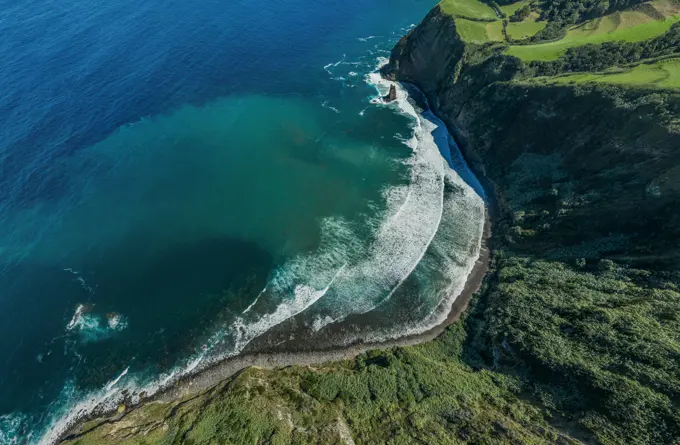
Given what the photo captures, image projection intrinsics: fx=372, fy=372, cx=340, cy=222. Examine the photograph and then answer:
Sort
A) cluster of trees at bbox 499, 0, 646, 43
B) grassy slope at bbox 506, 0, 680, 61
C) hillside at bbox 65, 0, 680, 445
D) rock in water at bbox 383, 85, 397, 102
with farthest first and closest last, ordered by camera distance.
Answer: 1. rock in water at bbox 383, 85, 397, 102
2. cluster of trees at bbox 499, 0, 646, 43
3. grassy slope at bbox 506, 0, 680, 61
4. hillside at bbox 65, 0, 680, 445

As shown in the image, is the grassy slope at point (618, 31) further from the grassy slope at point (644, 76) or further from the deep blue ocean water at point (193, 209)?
the deep blue ocean water at point (193, 209)

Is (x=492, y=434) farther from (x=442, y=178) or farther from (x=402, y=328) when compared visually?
(x=442, y=178)

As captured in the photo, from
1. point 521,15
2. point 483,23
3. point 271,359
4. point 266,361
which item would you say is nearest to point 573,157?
point 483,23

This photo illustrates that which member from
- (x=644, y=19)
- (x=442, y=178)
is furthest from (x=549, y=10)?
(x=442, y=178)

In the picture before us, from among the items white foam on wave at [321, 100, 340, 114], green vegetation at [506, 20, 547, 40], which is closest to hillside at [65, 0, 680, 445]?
green vegetation at [506, 20, 547, 40]

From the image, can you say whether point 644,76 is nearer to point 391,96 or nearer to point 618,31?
point 618,31

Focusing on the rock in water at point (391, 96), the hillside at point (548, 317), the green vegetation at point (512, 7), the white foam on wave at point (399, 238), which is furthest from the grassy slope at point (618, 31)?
the white foam on wave at point (399, 238)

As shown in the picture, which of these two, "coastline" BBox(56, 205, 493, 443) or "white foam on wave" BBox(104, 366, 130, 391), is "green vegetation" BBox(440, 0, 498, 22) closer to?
"coastline" BBox(56, 205, 493, 443)
